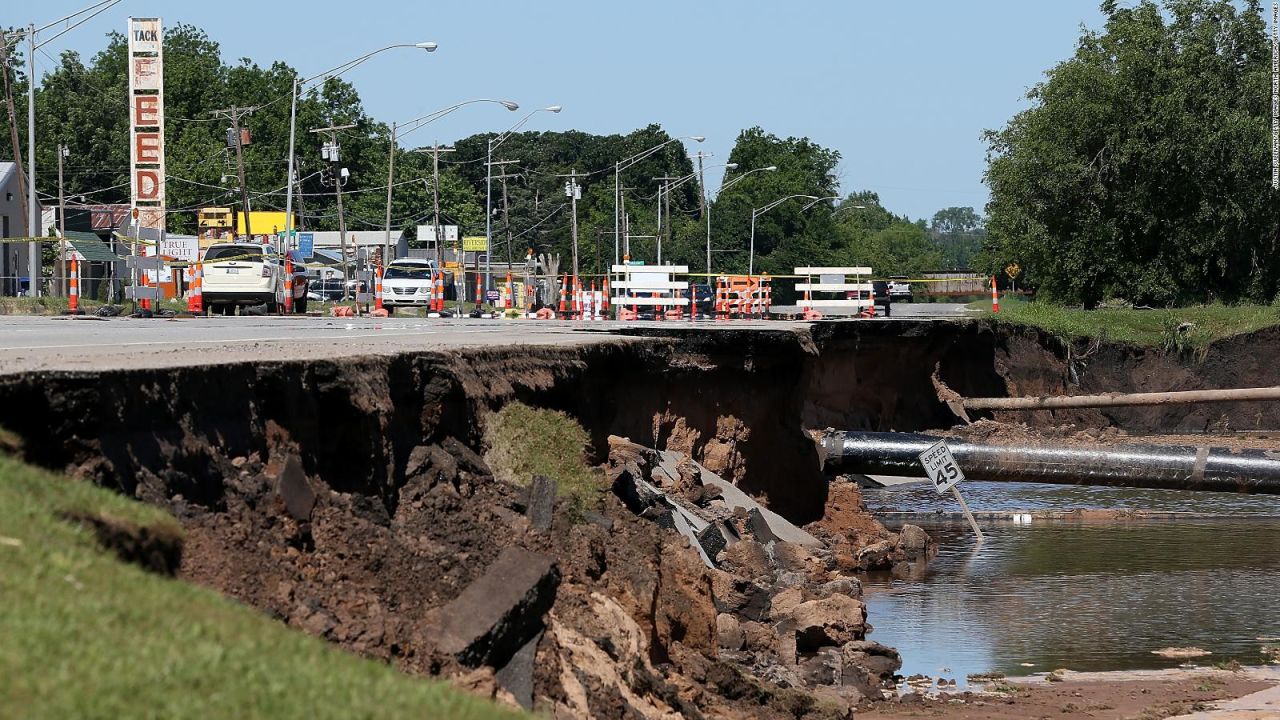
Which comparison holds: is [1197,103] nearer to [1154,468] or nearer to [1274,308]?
[1274,308]

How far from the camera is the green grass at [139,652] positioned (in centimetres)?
423

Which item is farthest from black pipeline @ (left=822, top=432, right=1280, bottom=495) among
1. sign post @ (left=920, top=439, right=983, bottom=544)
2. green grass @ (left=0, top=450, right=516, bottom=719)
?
green grass @ (left=0, top=450, right=516, bottom=719)

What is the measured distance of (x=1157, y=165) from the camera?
152 feet

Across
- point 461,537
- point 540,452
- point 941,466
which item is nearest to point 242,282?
point 941,466

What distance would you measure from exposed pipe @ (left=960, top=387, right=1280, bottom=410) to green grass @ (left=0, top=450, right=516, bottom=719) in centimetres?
2180

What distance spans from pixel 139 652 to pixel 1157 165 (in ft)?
148

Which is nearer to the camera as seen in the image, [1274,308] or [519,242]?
[1274,308]

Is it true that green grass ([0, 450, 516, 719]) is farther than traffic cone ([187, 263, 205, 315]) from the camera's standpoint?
No

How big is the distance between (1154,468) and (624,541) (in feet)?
43.5

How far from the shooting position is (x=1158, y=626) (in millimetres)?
17922

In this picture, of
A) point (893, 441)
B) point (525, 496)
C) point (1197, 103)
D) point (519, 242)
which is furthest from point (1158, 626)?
point (519, 242)

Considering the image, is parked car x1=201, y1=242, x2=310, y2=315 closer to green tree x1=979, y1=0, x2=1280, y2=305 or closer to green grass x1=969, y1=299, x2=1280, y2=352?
green grass x1=969, y1=299, x2=1280, y2=352

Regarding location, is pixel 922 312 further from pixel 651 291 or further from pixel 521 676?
pixel 521 676

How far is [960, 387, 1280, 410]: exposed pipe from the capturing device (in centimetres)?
2534
